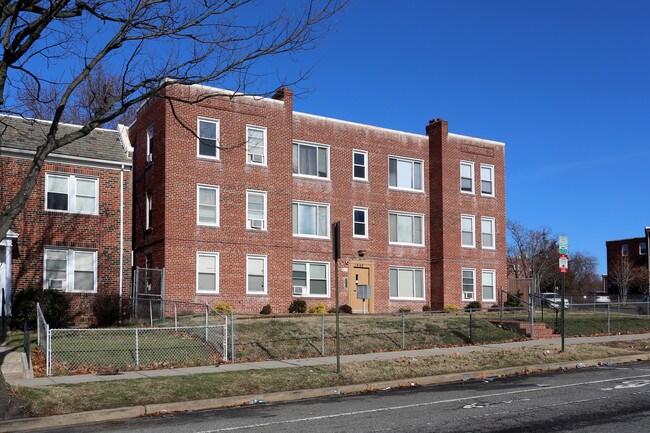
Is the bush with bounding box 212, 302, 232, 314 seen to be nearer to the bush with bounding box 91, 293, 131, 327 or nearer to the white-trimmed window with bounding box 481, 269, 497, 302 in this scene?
the bush with bounding box 91, 293, 131, 327

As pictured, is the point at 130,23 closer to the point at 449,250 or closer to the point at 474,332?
the point at 474,332

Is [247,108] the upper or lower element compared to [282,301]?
upper

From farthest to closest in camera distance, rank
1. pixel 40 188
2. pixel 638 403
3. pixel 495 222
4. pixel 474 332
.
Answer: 1. pixel 495 222
2. pixel 40 188
3. pixel 474 332
4. pixel 638 403

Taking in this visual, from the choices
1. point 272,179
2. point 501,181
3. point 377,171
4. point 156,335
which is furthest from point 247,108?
point 501,181

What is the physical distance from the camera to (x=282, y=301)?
28828mm

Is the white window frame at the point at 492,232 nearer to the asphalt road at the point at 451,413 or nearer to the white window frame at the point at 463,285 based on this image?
the white window frame at the point at 463,285

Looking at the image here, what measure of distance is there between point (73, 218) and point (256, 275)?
7468mm

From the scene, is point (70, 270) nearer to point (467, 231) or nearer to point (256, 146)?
point (256, 146)

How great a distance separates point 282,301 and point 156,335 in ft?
31.7

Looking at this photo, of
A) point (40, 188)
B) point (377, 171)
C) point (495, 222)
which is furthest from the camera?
point (495, 222)

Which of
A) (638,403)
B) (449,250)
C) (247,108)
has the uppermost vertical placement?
(247,108)

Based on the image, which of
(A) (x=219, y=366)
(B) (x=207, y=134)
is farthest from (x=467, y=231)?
(A) (x=219, y=366)

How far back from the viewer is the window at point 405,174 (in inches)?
1323

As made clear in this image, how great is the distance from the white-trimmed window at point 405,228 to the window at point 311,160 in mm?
4244
